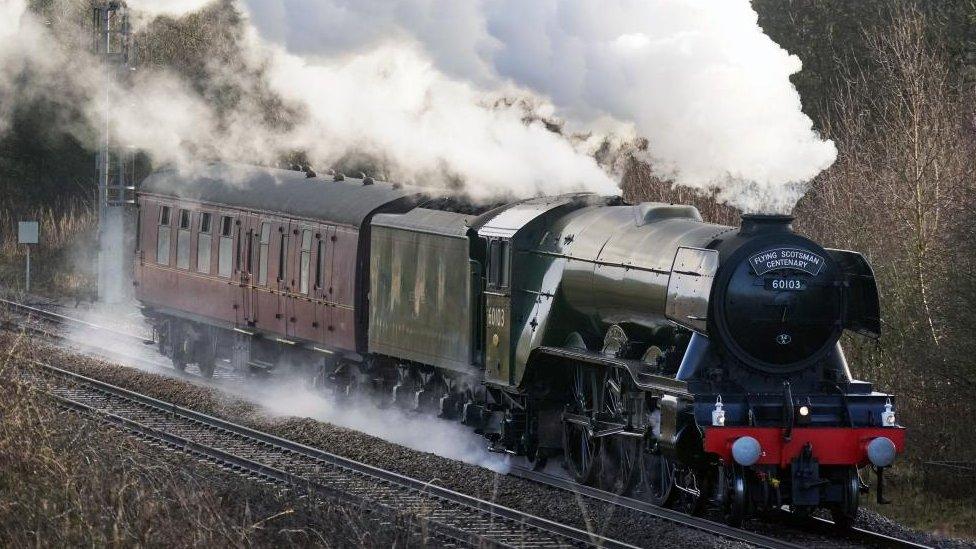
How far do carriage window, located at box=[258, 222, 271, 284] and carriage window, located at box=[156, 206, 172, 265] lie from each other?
10.0ft

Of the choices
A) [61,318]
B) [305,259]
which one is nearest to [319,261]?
[305,259]

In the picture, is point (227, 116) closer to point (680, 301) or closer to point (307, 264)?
point (307, 264)

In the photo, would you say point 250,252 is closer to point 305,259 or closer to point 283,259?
point 283,259

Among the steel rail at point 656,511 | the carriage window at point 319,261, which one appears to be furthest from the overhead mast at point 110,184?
the steel rail at point 656,511

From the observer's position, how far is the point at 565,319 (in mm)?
13656

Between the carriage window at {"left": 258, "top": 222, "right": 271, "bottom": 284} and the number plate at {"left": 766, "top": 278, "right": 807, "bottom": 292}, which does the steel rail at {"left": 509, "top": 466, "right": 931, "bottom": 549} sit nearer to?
the number plate at {"left": 766, "top": 278, "right": 807, "bottom": 292}

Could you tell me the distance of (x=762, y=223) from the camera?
11.6 m

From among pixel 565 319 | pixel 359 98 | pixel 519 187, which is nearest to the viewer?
pixel 565 319

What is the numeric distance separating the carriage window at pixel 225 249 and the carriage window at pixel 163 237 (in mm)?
1802

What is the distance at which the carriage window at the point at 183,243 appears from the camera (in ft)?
71.1

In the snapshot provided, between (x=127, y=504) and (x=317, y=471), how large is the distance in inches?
156

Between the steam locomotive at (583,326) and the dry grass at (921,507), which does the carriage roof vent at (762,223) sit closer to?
the steam locomotive at (583,326)

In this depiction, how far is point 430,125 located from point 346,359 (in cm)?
318

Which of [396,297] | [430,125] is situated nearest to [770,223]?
[396,297]
